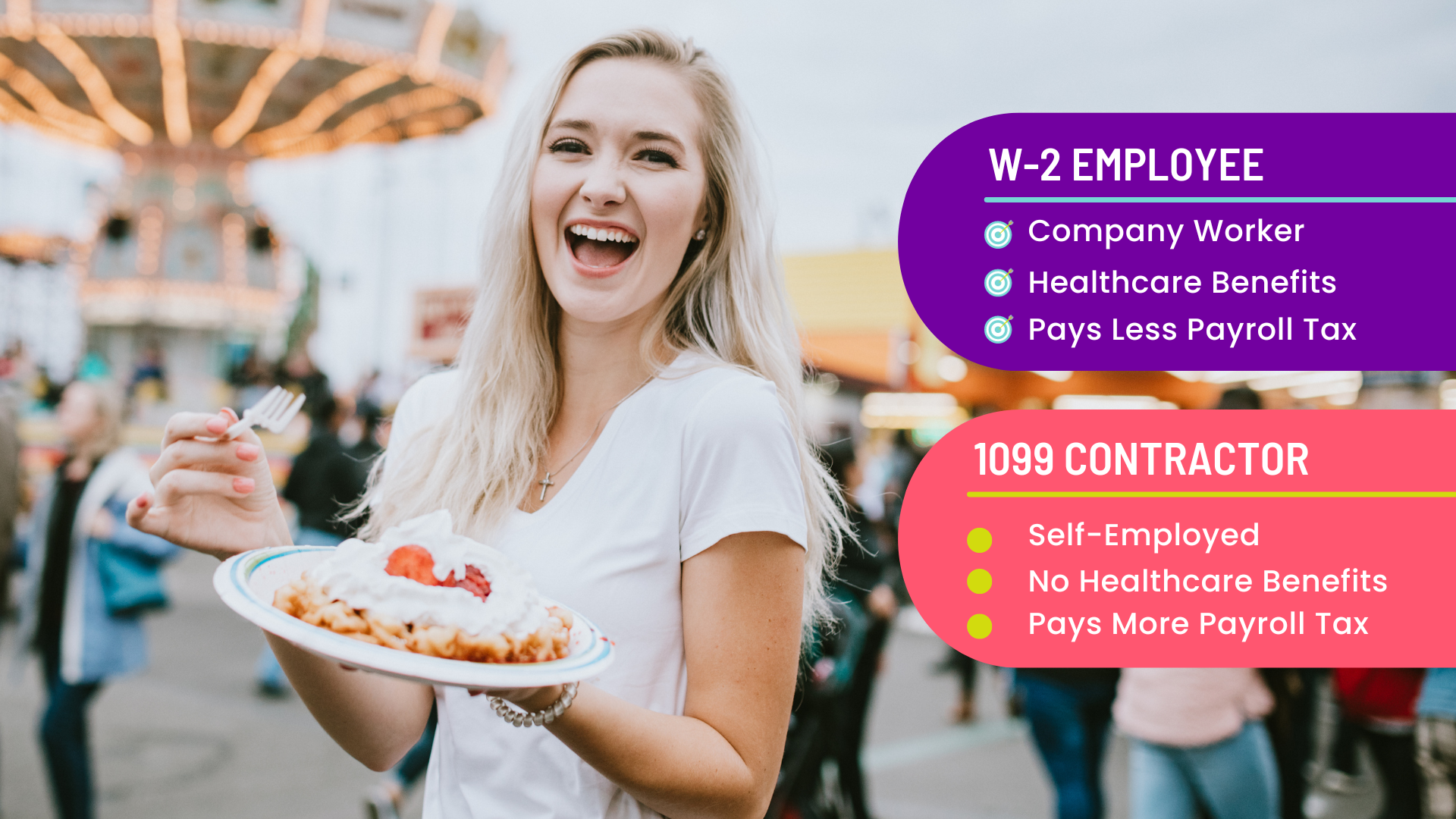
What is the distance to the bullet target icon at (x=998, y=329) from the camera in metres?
3.21

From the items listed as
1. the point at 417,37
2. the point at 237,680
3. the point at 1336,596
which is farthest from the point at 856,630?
the point at 417,37

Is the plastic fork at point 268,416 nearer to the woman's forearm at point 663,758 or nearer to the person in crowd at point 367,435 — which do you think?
the woman's forearm at point 663,758

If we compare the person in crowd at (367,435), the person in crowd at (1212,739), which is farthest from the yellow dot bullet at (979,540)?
the person in crowd at (367,435)

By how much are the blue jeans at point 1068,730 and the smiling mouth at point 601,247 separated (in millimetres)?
2880

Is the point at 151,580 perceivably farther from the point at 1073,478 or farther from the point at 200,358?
the point at 200,358

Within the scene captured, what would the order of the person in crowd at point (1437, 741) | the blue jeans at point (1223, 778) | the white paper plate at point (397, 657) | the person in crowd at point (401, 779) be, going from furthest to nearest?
the person in crowd at point (401, 779)
the person in crowd at point (1437, 741)
the blue jeans at point (1223, 778)
the white paper plate at point (397, 657)

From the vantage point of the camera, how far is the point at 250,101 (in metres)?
25.5

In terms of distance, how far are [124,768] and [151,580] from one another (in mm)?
1400

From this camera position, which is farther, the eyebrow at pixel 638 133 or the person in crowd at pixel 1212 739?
the person in crowd at pixel 1212 739

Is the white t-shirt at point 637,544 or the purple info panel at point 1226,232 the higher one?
the purple info panel at point 1226,232

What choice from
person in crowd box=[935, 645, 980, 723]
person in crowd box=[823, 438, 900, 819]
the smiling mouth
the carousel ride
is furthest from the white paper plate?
the carousel ride

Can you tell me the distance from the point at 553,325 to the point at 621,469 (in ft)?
1.41

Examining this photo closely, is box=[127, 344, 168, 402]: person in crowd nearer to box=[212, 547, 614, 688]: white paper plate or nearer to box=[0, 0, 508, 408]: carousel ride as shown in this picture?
box=[0, 0, 508, 408]: carousel ride

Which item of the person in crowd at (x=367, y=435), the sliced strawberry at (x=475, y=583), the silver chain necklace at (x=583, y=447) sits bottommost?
the person in crowd at (x=367, y=435)
